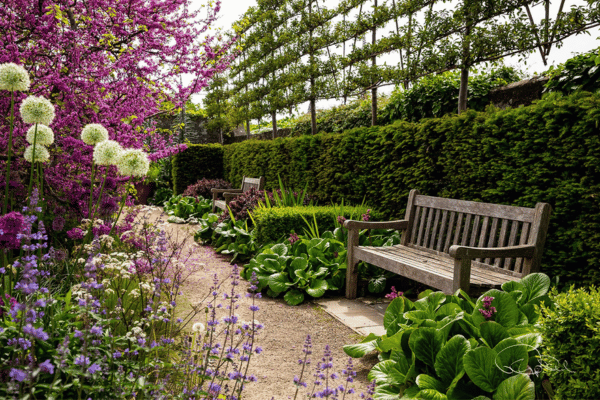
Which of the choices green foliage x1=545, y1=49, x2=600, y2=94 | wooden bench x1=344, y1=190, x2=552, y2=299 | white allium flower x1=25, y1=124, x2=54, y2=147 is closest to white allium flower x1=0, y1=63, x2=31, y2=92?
white allium flower x1=25, y1=124, x2=54, y2=147

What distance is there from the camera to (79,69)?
4.25 metres

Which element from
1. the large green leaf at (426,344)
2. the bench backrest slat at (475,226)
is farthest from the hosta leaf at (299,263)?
the large green leaf at (426,344)

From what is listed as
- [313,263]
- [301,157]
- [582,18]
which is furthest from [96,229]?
[582,18]

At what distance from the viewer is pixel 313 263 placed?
479cm

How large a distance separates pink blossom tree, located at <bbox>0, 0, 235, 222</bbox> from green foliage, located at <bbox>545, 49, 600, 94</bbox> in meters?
4.94

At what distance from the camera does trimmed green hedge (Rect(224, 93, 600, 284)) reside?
10.5ft

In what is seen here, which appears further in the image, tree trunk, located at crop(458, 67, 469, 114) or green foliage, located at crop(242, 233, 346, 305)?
tree trunk, located at crop(458, 67, 469, 114)

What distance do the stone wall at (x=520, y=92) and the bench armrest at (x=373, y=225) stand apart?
336 cm

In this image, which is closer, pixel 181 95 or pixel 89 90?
pixel 89 90

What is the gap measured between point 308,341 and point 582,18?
5184 millimetres

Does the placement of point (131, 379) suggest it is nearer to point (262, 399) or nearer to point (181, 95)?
point (262, 399)

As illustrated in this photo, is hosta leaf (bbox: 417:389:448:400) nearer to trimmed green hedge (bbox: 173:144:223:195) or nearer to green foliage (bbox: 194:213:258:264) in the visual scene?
green foliage (bbox: 194:213:258:264)

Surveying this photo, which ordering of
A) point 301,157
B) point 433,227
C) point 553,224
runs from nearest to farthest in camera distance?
point 553,224 → point 433,227 → point 301,157

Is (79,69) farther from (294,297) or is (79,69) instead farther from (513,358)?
(513,358)
